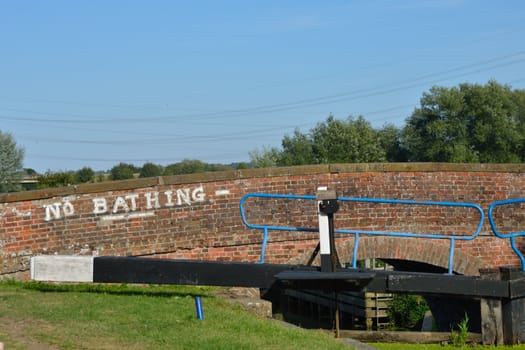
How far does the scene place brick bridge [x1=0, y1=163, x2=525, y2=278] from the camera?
12.2m

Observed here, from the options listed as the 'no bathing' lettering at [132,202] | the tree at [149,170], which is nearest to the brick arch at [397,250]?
the 'no bathing' lettering at [132,202]

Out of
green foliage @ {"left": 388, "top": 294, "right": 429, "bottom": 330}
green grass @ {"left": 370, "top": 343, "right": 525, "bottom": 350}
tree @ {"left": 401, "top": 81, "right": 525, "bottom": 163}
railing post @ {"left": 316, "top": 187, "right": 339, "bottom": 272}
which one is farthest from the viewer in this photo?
tree @ {"left": 401, "top": 81, "right": 525, "bottom": 163}

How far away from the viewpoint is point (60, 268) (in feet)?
32.2

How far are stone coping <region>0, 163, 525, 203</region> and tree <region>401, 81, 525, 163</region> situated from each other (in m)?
31.5

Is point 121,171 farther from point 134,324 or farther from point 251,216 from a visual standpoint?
point 134,324

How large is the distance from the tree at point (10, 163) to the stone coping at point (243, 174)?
39.6 metres

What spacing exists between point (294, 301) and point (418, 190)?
21896mm

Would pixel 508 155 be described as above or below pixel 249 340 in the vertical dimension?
above

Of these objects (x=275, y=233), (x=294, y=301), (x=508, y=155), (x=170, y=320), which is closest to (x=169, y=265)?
(x=170, y=320)

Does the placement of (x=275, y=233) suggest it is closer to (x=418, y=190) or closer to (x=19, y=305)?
(x=418, y=190)

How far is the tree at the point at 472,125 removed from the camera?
46031mm

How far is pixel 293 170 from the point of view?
1372 cm

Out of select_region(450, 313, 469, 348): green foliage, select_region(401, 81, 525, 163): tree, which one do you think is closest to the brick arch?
select_region(450, 313, 469, 348): green foliage

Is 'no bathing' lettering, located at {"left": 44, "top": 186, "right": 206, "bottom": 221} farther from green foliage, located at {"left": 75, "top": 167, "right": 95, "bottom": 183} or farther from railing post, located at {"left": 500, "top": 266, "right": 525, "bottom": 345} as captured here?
green foliage, located at {"left": 75, "top": 167, "right": 95, "bottom": 183}
